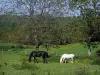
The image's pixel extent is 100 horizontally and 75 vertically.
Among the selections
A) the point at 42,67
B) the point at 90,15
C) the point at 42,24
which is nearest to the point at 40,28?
the point at 42,24

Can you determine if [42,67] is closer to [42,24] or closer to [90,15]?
[90,15]

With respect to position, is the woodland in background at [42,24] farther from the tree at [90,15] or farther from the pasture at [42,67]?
the pasture at [42,67]

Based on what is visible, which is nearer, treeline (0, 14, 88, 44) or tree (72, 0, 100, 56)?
tree (72, 0, 100, 56)

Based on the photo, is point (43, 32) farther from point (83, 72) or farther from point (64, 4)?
point (83, 72)

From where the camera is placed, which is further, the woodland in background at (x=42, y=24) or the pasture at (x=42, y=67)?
the woodland in background at (x=42, y=24)

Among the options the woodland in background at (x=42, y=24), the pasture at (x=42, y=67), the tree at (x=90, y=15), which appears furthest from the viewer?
the woodland in background at (x=42, y=24)

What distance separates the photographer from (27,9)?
5466 centimetres

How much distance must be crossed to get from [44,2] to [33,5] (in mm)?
1893

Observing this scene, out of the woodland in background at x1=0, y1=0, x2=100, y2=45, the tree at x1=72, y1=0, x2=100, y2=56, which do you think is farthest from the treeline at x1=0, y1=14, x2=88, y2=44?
the tree at x1=72, y1=0, x2=100, y2=56

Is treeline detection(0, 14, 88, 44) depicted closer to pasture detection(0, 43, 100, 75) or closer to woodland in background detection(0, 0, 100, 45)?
woodland in background detection(0, 0, 100, 45)

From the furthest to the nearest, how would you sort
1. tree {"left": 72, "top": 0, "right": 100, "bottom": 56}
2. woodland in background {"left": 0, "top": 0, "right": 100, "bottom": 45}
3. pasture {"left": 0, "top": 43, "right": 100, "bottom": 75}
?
woodland in background {"left": 0, "top": 0, "right": 100, "bottom": 45}, tree {"left": 72, "top": 0, "right": 100, "bottom": 56}, pasture {"left": 0, "top": 43, "right": 100, "bottom": 75}

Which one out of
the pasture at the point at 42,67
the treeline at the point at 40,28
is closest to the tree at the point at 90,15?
the pasture at the point at 42,67

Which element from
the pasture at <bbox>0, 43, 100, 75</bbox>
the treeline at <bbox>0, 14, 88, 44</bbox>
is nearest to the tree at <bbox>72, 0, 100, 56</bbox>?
the pasture at <bbox>0, 43, 100, 75</bbox>

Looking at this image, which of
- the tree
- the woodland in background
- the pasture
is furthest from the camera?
the woodland in background
